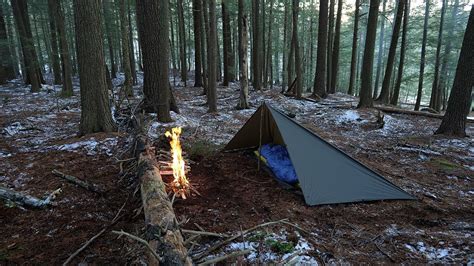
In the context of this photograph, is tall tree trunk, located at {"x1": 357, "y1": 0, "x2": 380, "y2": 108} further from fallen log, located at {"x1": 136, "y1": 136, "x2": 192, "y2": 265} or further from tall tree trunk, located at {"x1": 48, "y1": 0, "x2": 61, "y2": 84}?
tall tree trunk, located at {"x1": 48, "y1": 0, "x2": 61, "y2": 84}

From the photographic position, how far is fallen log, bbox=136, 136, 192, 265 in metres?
2.31

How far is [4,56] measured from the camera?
18.4 meters

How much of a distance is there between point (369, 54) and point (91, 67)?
10.1 m

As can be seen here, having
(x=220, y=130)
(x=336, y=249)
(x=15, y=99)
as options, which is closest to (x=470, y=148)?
(x=336, y=249)

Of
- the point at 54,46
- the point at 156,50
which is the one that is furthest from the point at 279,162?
the point at 54,46

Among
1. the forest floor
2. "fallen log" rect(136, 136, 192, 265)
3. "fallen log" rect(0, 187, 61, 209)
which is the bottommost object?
the forest floor

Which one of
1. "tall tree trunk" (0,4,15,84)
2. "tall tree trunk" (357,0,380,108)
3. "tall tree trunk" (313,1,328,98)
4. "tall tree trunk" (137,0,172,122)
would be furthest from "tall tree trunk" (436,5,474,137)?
"tall tree trunk" (0,4,15,84)

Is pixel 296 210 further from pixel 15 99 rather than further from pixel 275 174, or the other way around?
pixel 15 99

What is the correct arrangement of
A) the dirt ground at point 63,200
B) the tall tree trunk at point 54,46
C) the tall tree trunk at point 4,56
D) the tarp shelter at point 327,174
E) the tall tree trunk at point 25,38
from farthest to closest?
the tall tree trunk at point 4,56, the tall tree trunk at point 54,46, the tall tree trunk at point 25,38, the tarp shelter at point 327,174, the dirt ground at point 63,200

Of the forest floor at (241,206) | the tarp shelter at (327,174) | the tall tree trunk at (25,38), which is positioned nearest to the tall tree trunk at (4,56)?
the tall tree trunk at (25,38)

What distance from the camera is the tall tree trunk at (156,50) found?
8070mm

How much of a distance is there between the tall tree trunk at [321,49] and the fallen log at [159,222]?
38.7ft

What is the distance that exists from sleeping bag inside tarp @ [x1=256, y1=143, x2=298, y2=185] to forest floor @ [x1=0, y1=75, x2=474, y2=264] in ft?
0.71

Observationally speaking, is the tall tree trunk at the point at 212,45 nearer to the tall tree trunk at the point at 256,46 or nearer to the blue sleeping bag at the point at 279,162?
the blue sleeping bag at the point at 279,162
